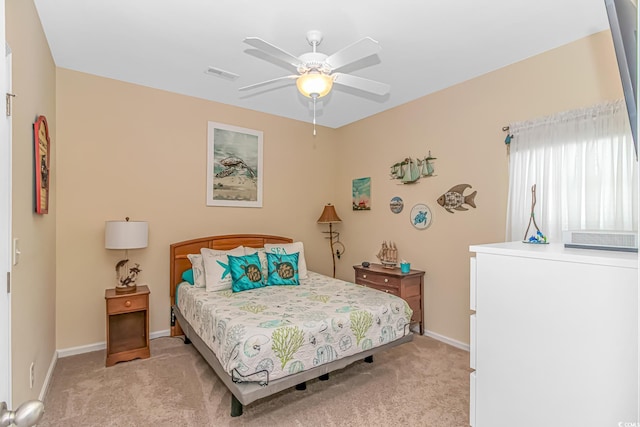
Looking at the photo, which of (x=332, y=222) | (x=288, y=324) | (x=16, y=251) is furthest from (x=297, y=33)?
(x=332, y=222)

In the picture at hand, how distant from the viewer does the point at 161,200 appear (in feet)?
11.9

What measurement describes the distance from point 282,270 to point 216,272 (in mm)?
675

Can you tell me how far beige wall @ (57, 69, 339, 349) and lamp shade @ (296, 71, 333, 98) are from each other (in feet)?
6.80

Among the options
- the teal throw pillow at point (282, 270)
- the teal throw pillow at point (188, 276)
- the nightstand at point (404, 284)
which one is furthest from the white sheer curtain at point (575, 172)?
the teal throw pillow at point (188, 276)

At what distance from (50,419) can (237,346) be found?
1.36 metres

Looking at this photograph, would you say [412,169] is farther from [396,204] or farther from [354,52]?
[354,52]

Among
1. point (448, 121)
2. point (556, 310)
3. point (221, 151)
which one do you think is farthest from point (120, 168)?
point (556, 310)

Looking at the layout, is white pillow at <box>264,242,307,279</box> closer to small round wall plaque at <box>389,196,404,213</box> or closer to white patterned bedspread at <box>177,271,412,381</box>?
white patterned bedspread at <box>177,271,412,381</box>

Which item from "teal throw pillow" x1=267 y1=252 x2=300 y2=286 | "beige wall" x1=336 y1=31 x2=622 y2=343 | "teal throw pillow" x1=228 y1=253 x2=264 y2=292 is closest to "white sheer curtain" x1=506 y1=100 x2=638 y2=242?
"beige wall" x1=336 y1=31 x2=622 y2=343

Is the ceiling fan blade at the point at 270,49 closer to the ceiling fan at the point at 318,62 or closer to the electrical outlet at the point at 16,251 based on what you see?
the ceiling fan at the point at 318,62

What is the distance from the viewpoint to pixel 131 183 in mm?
3463

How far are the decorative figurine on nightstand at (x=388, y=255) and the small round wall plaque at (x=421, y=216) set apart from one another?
446mm

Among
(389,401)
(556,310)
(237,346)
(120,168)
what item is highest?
(120,168)

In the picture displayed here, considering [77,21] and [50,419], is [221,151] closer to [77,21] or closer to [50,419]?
[77,21]
